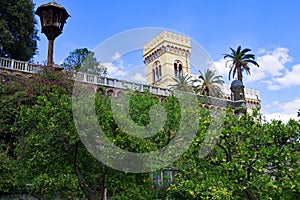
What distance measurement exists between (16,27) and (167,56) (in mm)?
29096

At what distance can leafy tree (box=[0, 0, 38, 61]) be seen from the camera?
25234 mm

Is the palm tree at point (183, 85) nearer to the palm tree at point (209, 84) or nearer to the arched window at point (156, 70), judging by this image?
the palm tree at point (209, 84)

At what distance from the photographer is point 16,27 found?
87.6 feet

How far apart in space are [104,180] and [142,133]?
188cm

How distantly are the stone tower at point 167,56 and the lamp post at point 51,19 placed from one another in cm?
2767

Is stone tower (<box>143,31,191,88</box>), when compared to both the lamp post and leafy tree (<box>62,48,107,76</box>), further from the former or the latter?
the lamp post

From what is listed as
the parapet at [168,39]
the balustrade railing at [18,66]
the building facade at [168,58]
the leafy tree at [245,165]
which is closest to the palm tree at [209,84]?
the building facade at [168,58]

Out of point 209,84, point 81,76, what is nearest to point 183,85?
point 209,84

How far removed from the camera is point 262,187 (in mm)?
8117

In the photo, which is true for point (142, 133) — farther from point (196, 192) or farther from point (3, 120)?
point (3, 120)

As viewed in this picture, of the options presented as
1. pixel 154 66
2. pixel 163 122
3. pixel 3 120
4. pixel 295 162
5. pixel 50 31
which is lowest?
pixel 295 162

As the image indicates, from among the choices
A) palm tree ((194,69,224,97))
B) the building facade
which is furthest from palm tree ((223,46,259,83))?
the building facade

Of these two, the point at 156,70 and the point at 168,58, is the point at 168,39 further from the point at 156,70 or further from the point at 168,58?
the point at 156,70

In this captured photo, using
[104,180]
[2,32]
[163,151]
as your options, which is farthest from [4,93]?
[163,151]
